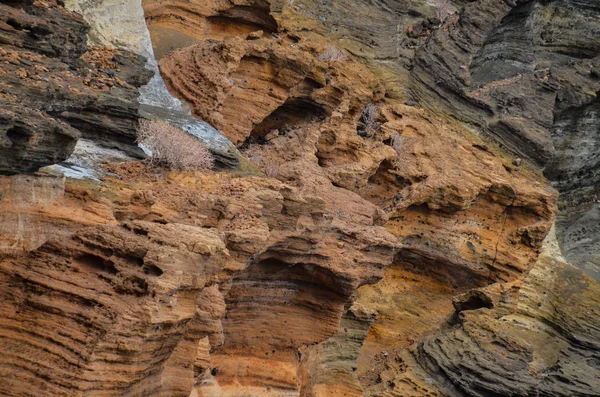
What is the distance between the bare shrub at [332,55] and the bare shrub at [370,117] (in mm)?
1463

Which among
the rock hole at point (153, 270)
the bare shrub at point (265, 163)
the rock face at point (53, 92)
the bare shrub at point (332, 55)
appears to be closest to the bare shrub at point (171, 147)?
the rock face at point (53, 92)

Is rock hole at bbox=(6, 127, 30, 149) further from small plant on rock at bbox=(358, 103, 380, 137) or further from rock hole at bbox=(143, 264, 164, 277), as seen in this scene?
small plant on rock at bbox=(358, 103, 380, 137)

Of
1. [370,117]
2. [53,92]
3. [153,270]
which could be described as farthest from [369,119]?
[153,270]

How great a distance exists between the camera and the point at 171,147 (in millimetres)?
13242

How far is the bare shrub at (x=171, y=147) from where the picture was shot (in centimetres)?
1318

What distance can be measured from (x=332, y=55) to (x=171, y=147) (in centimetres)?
926

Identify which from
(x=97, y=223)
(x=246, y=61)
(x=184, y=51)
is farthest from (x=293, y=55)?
(x=97, y=223)

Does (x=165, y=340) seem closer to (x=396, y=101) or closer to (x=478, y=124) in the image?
(x=396, y=101)

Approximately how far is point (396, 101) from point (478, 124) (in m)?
2.70

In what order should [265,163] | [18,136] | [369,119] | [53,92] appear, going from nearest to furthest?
[18,136] < [53,92] < [265,163] < [369,119]

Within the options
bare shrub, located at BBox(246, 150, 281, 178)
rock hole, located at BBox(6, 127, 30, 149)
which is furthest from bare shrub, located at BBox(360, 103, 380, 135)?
rock hole, located at BBox(6, 127, 30, 149)

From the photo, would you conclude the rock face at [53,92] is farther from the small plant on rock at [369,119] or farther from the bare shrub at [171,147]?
the small plant on rock at [369,119]

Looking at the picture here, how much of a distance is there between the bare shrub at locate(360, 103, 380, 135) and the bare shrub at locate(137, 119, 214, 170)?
7.68 m

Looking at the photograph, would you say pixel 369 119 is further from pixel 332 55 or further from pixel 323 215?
pixel 323 215
